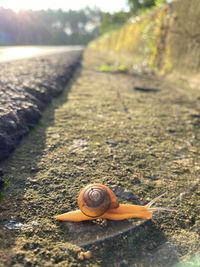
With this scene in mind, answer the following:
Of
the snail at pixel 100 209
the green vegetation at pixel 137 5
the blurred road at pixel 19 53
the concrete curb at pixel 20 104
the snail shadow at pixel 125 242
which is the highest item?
the green vegetation at pixel 137 5

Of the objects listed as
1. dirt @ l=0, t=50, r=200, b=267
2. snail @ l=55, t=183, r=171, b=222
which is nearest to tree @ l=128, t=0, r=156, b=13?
dirt @ l=0, t=50, r=200, b=267

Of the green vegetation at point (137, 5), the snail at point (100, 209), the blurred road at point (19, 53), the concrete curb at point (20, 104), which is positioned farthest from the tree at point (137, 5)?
the snail at point (100, 209)

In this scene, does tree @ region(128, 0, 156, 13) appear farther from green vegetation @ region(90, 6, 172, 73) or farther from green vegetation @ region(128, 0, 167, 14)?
green vegetation @ region(90, 6, 172, 73)

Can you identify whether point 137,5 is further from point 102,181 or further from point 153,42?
point 102,181

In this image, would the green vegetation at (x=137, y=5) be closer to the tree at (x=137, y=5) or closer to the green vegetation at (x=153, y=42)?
the tree at (x=137, y=5)

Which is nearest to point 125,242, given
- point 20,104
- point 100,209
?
point 100,209

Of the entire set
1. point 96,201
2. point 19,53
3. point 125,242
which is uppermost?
point 96,201

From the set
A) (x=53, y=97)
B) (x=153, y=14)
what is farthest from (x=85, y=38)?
(x=53, y=97)
